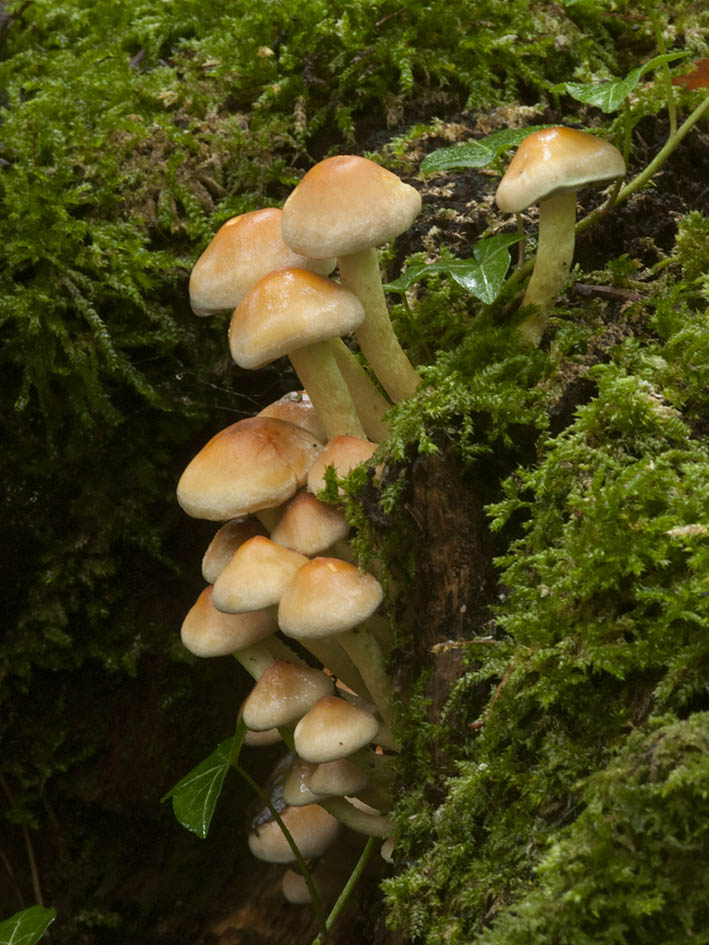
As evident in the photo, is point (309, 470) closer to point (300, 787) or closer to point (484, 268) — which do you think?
point (484, 268)

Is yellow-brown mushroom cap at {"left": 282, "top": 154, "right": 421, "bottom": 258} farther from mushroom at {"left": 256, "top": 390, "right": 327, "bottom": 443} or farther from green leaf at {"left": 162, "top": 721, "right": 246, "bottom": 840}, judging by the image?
green leaf at {"left": 162, "top": 721, "right": 246, "bottom": 840}

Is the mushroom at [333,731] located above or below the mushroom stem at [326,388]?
below

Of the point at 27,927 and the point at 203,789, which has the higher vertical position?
the point at 203,789

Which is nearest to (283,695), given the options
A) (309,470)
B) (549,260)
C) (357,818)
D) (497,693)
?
(357,818)

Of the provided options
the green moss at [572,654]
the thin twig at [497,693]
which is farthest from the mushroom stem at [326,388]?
the thin twig at [497,693]

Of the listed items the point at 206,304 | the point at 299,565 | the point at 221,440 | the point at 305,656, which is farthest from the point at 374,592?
the point at 305,656

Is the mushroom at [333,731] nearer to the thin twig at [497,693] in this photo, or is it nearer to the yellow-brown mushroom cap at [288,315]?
the thin twig at [497,693]

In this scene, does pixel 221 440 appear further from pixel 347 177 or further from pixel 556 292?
pixel 556 292
